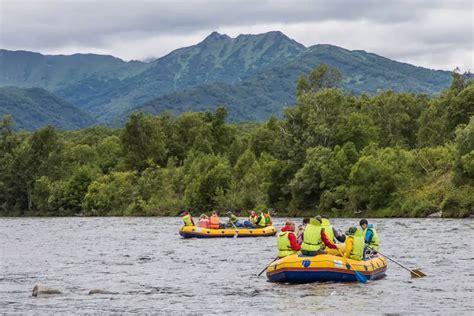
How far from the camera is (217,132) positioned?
15000 cm

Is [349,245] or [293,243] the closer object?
[349,245]

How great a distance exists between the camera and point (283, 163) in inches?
4136

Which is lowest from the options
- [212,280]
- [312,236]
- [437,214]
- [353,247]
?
[437,214]

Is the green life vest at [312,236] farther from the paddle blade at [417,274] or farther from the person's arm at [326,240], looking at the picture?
the paddle blade at [417,274]

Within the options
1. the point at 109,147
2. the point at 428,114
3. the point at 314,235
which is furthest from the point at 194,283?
the point at 109,147

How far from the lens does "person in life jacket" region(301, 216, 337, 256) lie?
32.0m

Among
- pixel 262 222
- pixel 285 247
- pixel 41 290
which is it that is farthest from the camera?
pixel 262 222

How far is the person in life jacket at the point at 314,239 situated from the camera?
32.0m

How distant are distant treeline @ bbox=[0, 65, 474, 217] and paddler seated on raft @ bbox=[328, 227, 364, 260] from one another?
5264 cm

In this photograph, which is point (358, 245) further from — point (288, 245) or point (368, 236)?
point (288, 245)

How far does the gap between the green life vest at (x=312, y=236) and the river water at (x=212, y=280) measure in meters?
1.60

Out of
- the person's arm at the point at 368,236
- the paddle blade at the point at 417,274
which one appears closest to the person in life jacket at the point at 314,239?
the person's arm at the point at 368,236

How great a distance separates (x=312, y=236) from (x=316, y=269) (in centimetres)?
134

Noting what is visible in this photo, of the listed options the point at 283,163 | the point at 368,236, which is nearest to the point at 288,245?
the point at 368,236
